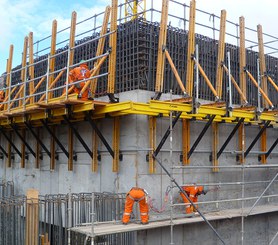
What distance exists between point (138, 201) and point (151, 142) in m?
1.77

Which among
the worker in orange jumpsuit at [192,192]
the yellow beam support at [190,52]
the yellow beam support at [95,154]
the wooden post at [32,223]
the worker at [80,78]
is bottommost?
the wooden post at [32,223]

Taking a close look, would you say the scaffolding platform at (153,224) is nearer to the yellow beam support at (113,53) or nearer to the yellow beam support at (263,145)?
the yellow beam support at (263,145)

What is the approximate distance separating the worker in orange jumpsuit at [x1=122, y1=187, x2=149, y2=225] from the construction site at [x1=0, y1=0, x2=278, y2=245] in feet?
0.49

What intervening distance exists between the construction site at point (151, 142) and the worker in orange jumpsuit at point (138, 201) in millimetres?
150

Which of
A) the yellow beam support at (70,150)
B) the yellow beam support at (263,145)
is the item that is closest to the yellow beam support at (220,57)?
the yellow beam support at (263,145)

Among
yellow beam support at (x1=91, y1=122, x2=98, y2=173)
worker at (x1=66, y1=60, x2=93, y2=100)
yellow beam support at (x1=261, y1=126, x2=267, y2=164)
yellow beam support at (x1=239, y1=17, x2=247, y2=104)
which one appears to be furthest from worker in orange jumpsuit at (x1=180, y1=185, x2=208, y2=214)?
yellow beam support at (x1=239, y1=17, x2=247, y2=104)

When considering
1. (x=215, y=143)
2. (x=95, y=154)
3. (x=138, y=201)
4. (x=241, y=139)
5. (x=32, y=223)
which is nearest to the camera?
(x=138, y=201)

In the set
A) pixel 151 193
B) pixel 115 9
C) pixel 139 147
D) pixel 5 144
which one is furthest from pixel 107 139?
pixel 5 144

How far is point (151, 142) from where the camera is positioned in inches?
406

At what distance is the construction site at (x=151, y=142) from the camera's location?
9.82 meters

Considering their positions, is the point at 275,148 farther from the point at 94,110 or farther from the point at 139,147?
the point at 94,110

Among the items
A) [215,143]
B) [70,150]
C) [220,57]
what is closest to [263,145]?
[215,143]

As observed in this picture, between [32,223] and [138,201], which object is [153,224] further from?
[32,223]

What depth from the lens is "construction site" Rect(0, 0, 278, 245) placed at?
9.82 m
